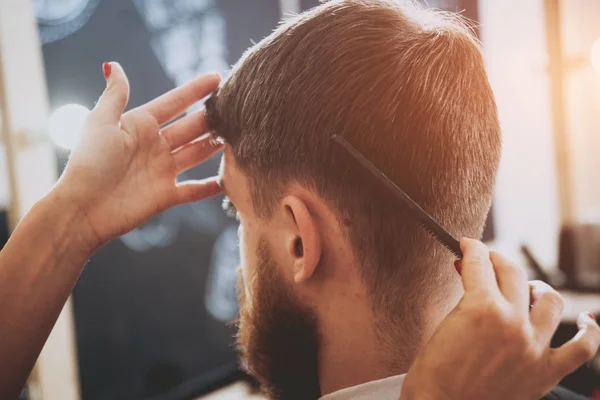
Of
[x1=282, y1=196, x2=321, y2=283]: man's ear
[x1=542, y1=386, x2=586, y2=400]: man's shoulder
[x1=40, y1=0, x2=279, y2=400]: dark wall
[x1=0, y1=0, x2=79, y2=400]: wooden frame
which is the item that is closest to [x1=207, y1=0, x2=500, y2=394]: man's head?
[x1=282, y1=196, x2=321, y2=283]: man's ear

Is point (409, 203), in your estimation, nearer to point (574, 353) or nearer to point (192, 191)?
point (574, 353)

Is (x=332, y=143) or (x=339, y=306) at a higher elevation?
(x=332, y=143)

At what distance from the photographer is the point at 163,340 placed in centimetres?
227

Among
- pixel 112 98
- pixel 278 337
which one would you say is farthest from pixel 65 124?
pixel 278 337

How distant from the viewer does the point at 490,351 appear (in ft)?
2.14

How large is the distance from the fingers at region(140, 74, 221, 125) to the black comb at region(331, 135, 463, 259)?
0.45 metres

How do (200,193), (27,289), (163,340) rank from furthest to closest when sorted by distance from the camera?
(163,340)
(200,193)
(27,289)

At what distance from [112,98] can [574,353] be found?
102cm

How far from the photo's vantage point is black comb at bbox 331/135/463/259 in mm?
777

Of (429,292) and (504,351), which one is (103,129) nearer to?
(429,292)

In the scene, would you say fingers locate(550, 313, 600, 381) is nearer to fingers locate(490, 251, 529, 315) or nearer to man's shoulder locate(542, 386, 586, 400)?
fingers locate(490, 251, 529, 315)

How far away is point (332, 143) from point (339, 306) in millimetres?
293

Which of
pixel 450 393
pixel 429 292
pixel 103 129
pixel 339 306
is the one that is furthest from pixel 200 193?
pixel 450 393

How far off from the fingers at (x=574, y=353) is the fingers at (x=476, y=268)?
13 cm
